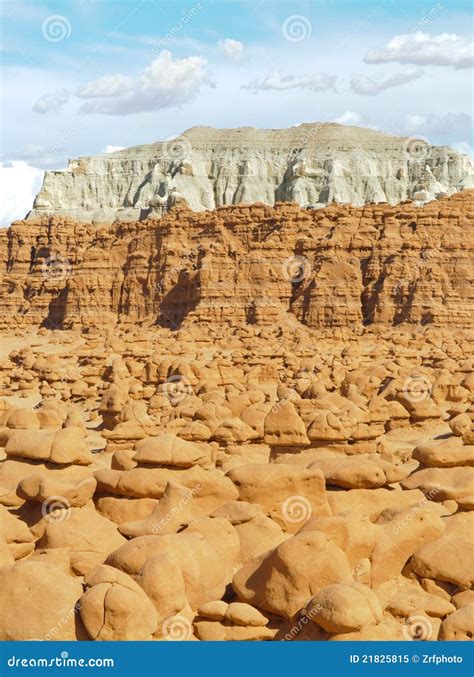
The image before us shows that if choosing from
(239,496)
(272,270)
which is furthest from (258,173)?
(239,496)

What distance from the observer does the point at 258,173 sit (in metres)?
91.7

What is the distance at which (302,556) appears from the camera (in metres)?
9.64

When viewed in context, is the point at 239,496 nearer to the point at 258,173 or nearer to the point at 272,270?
the point at 272,270

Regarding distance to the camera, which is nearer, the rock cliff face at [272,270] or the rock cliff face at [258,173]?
the rock cliff face at [272,270]

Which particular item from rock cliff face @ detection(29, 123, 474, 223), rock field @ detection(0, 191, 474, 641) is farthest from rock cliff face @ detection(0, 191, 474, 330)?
rock cliff face @ detection(29, 123, 474, 223)

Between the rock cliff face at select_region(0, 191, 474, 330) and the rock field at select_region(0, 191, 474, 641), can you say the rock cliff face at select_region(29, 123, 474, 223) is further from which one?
the rock field at select_region(0, 191, 474, 641)

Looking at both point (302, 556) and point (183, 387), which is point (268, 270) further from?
point (302, 556)

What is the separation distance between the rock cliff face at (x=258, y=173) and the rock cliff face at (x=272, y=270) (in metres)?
13.2

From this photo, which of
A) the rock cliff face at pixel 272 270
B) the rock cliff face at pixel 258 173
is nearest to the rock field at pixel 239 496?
the rock cliff face at pixel 272 270

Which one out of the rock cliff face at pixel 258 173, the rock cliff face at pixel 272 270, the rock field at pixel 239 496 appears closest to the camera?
the rock field at pixel 239 496

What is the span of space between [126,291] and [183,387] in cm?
4048

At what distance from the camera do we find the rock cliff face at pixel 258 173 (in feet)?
287

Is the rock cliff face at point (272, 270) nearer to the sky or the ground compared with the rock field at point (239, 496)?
nearer to the sky

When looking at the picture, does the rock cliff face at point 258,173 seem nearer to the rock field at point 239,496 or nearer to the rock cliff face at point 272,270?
the rock cliff face at point 272,270
